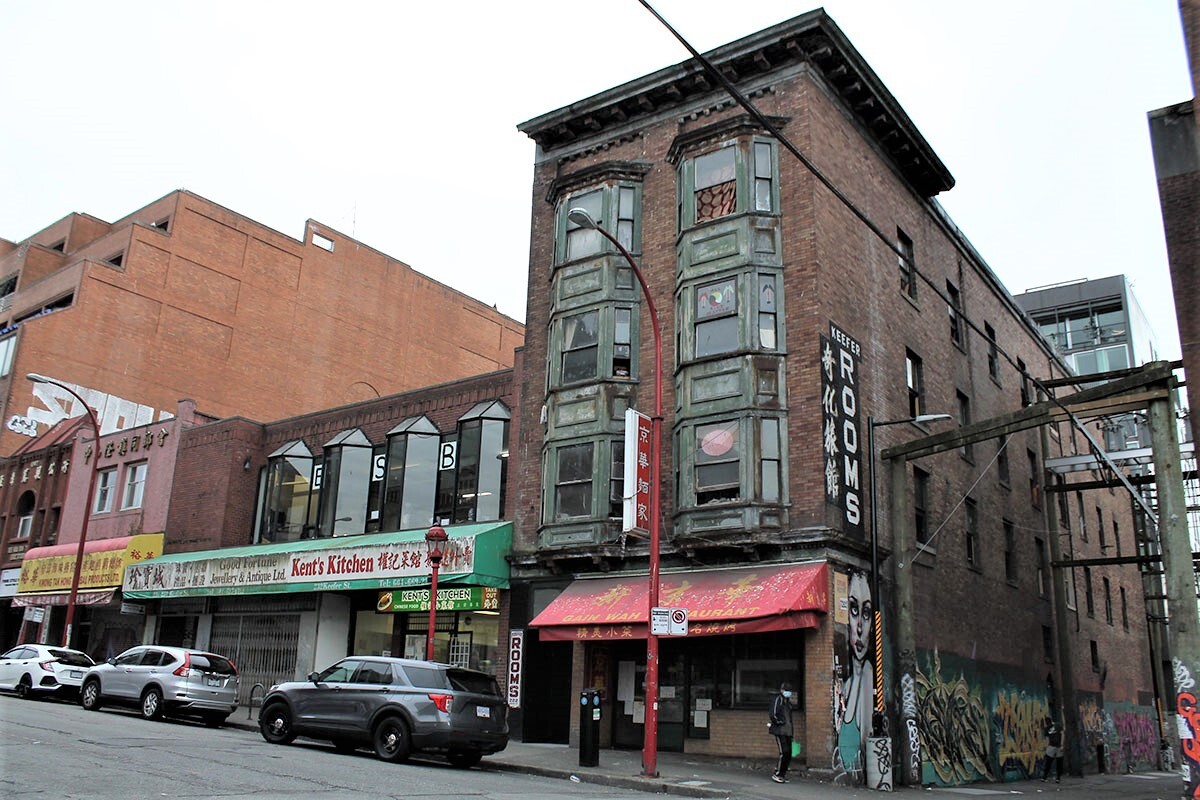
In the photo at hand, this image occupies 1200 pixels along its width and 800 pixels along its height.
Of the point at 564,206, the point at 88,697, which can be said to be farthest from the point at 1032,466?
the point at 88,697

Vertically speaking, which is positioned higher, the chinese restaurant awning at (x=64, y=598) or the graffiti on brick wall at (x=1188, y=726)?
the chinese restaurant awning at (x=64, y=598)

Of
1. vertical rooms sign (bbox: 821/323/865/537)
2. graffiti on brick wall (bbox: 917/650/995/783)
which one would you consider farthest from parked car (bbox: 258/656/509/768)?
graffiti on brick wall (bbox: 917/650/995/783)

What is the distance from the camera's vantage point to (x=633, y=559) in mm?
21641

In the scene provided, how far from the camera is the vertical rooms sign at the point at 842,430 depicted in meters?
19.9

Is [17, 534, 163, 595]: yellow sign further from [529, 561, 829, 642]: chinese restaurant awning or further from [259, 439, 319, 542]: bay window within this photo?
[529, 561, 829, 642]: chinese restaurant awning

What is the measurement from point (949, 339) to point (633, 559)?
12059 millimetres

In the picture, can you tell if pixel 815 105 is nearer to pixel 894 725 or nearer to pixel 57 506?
pixel 894 725

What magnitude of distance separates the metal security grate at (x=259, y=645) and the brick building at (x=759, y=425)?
8.18m

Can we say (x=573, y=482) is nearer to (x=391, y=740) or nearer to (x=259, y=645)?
(x=391, y=740)

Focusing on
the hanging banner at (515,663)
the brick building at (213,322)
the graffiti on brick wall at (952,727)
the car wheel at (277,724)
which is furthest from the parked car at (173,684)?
the brick building at (213,322)

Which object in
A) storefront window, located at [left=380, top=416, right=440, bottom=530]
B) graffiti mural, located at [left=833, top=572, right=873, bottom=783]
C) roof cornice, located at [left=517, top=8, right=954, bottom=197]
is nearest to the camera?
graffiti mural, located at [left=833, top=572, right=873, bottom=783]

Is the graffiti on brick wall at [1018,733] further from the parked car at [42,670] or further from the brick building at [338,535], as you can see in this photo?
the parked car at [42,670]

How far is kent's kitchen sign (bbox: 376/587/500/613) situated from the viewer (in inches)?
929

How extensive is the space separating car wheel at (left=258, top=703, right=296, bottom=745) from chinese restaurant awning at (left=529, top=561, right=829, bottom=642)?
17.9ft
